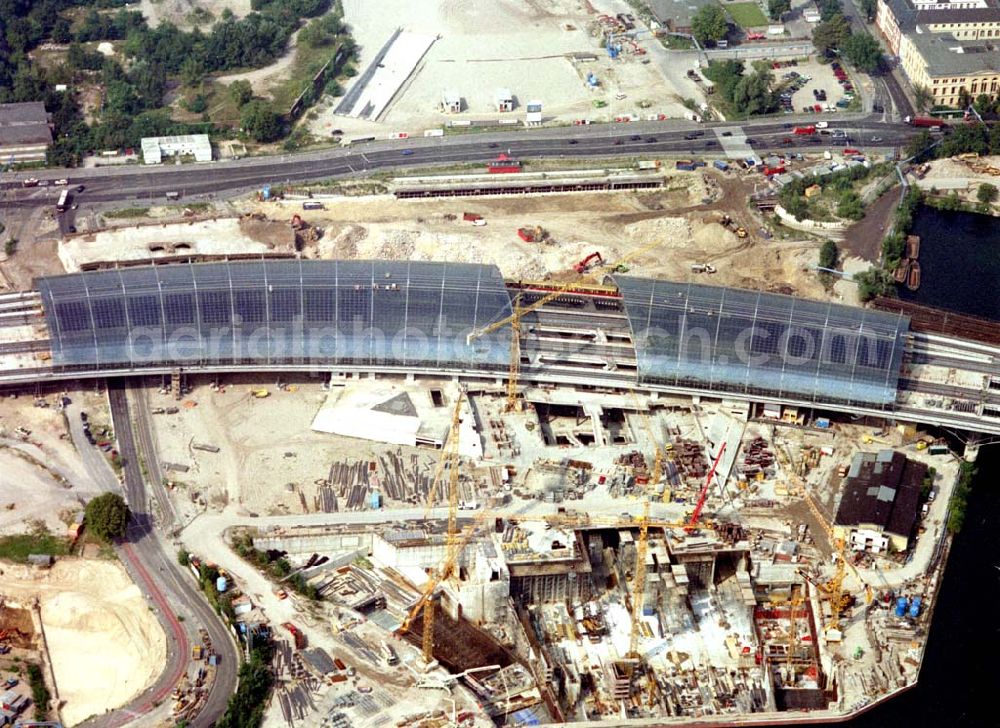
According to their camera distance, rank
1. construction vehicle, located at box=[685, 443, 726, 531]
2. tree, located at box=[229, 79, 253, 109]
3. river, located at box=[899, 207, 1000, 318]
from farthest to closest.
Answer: tree, located at box=[229, 79, 253, 109], river, located at box=[899, 207, 1000, 318], construction vehicle, located at box=[685, 443, 726, 531]

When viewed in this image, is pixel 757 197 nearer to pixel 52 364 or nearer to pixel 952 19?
pixel 952 19

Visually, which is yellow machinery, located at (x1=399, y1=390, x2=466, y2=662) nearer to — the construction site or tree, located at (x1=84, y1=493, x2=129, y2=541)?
the construction site

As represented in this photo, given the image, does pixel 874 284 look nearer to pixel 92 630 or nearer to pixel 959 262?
pixel 959 262

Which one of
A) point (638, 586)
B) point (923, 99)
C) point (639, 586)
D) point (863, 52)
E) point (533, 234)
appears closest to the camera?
point (638, 586)

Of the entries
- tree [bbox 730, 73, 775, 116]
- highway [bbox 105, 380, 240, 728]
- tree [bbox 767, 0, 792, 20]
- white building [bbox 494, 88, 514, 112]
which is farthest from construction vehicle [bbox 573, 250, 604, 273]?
tree [bbox 767, 0, 792, 20]

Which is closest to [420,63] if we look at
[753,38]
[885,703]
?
[753,38]

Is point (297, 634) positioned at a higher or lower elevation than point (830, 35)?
A: lower

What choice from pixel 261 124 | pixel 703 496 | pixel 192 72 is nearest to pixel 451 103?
pixel 261 124

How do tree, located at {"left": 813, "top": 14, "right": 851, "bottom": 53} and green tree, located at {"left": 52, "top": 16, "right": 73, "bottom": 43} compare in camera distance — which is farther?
green tree, located at {"left": 52, "top": 16, "right": 73, "bottom": 43}

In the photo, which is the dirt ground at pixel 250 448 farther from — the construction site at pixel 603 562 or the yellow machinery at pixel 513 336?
the yellow machinery at pixel 513 336
